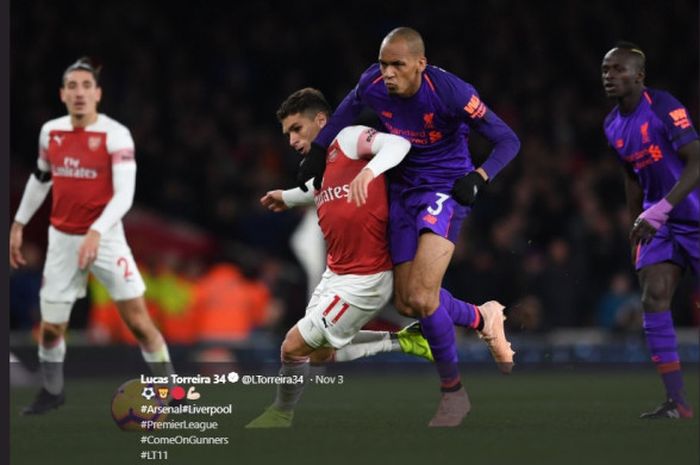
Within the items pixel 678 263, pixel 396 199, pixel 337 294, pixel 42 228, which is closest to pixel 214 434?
pixel 337 294

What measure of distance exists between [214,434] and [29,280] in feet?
23.0

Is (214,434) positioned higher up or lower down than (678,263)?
lower down

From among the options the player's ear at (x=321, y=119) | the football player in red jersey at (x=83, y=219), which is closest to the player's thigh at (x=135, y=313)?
the football player in red jersey at (x=83, y=219)

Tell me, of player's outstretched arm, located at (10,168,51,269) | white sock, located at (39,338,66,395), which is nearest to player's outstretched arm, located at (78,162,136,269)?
player's outstretched arm, located at (10,168,51,269)

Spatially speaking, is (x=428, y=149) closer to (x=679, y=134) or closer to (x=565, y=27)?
(x=679, y=134)

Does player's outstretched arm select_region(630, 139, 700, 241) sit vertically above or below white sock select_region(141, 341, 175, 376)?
above

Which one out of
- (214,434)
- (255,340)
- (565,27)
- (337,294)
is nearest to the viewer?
(214,434)

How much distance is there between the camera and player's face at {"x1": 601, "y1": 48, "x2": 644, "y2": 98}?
25.5ft

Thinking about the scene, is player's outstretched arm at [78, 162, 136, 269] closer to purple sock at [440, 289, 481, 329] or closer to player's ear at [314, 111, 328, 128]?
player's ear at [314, 111, 328, 128]

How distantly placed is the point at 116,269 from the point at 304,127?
1718 millimetres

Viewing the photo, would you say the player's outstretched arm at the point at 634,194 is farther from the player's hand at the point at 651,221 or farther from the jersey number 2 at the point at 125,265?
the jersey number 2 at the point at 125,265

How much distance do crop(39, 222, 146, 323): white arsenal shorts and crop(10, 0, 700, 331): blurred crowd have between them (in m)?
3.72

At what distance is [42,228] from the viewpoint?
14383mm

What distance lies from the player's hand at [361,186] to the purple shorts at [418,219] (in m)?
0.52
